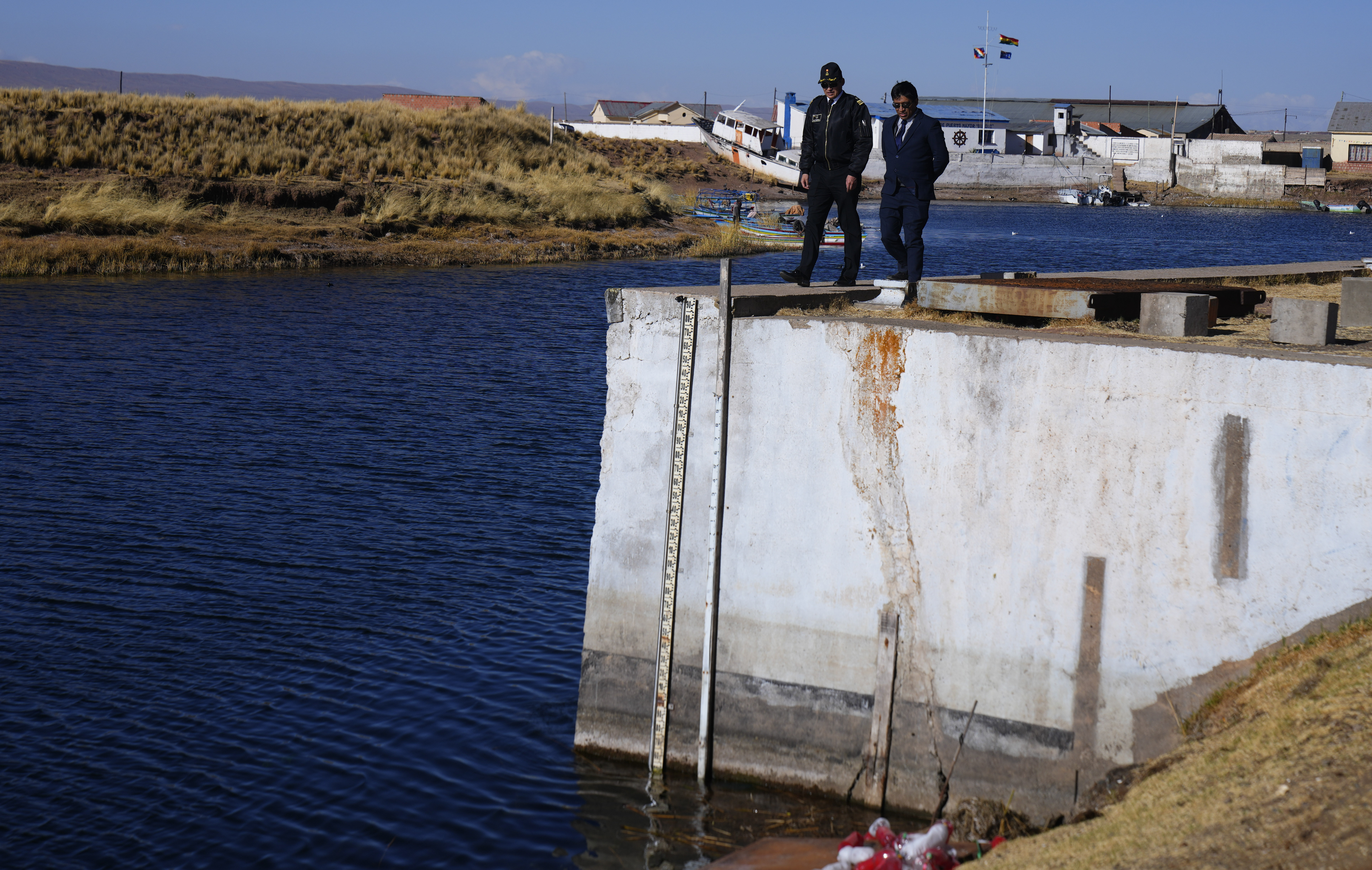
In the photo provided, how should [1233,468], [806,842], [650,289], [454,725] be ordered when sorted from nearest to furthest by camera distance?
[1233,468], [806,842], [650,289], [454,725]

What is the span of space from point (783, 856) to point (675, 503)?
2095 mm

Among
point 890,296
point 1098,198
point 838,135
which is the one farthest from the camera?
point 1098,198

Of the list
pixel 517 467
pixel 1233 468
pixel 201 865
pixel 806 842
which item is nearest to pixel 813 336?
pixel 1233 468

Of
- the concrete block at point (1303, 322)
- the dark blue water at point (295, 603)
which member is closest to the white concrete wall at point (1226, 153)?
the dark blue water at point (295, 603)

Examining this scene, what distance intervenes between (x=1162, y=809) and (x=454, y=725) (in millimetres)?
5014

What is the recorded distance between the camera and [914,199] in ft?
32.2

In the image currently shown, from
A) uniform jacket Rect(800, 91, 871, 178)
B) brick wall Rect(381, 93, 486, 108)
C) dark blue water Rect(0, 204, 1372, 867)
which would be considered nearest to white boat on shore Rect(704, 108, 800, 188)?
brick wall Rect(381, 93, 486, 108)

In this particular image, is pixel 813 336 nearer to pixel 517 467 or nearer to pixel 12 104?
pixel 517 467

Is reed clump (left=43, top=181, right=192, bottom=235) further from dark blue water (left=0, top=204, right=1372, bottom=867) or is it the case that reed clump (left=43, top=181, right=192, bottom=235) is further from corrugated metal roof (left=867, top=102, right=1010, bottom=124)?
corrugated metal roof (left=867, top=102, right=1010, bottom=124)

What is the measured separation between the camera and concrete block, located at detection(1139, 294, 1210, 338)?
7.40 metres

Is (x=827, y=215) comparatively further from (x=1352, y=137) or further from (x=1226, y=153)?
(x=1352, y=137)

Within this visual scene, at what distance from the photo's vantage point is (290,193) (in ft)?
131

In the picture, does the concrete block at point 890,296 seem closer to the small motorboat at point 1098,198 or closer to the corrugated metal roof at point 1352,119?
the small motorboat at point 1098,198

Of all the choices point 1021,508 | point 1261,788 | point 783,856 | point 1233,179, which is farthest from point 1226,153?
point 1261,788
